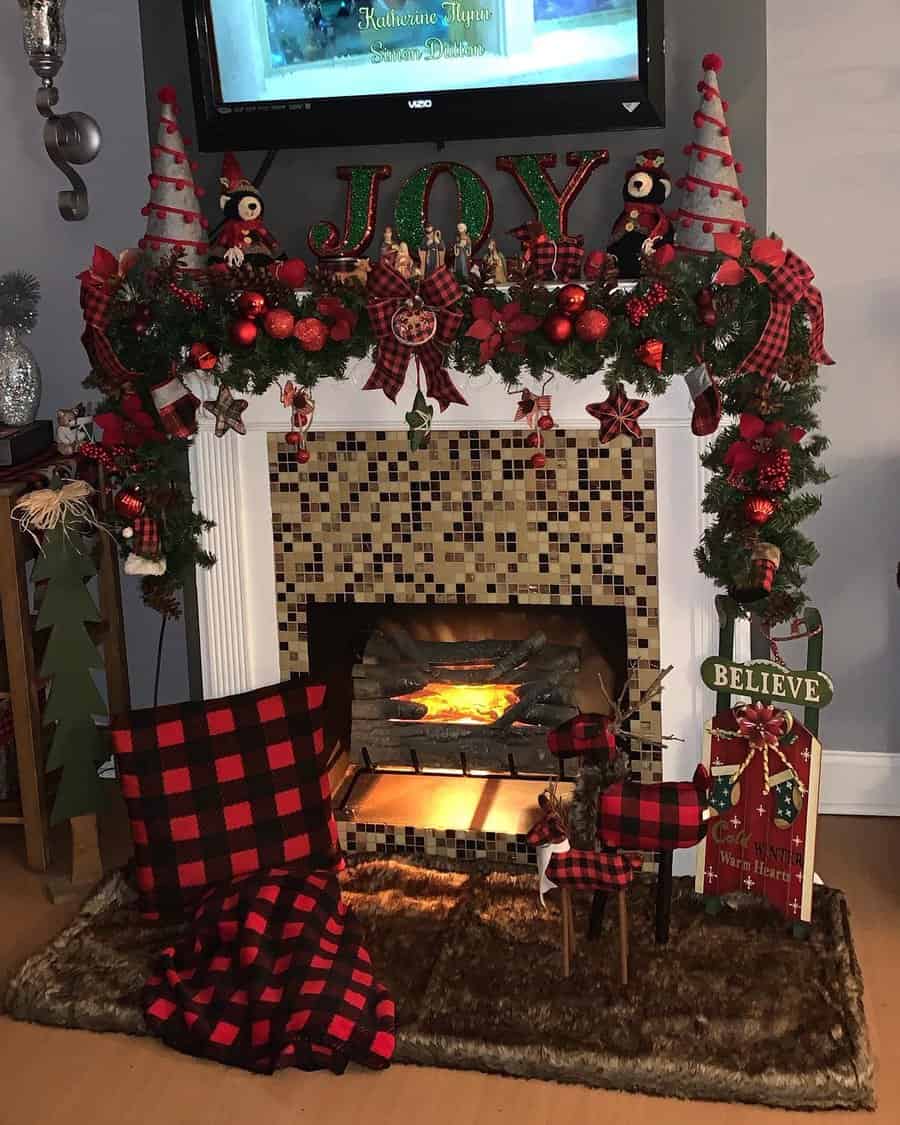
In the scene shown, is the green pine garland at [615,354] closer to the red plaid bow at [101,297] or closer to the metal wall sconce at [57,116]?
the red plaid bow at [101,297]

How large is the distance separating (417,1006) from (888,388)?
5.71 feet

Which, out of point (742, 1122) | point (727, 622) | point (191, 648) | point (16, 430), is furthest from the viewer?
point (191, 648)

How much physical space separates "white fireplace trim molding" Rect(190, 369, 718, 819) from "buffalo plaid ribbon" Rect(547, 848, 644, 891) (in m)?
0.50

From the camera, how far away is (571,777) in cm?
320

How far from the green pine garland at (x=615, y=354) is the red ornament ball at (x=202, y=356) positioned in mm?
22

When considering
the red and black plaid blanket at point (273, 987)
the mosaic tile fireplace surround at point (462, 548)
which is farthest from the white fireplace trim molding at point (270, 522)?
the red and black plaid blanket at point (273, 987)

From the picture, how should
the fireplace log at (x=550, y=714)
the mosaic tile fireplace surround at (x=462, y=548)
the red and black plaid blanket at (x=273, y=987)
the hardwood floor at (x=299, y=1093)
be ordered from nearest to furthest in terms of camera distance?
the hardwood floor at (x=299, y=1093)
the red and black plaid blanket at (x=273, y=987)
the mosaic tile fireplace surround at (x=462, y=548)
the fireplace log at (x=550, y=714)

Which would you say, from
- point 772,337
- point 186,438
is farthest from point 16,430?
point 772,337

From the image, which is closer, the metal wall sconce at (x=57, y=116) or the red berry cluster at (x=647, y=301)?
the red berry cluster at (x=647, y=301)

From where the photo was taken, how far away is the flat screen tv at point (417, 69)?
273 centimetres

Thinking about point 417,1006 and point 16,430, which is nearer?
point 417,1006

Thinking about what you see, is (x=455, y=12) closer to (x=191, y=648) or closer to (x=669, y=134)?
(x=669, y=134)

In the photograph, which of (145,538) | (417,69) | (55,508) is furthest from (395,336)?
(55,508)

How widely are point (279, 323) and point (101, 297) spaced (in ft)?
1.36
